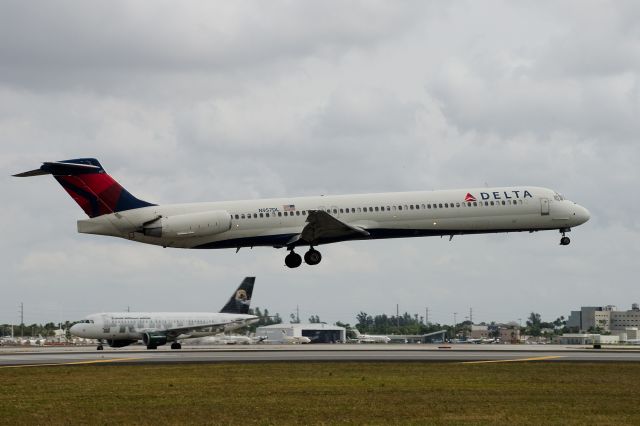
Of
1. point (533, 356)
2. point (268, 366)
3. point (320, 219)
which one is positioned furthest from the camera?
point (320, 219)

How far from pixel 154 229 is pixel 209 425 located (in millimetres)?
33740

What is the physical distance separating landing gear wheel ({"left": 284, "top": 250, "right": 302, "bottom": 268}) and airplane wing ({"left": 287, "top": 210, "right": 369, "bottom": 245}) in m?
2.17

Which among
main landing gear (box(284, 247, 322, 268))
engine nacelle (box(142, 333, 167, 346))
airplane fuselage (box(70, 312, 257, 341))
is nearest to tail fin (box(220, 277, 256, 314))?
airplane fuselage (box(70, 312, 257, 341))

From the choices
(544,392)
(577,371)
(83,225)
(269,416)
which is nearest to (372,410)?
(269,416)

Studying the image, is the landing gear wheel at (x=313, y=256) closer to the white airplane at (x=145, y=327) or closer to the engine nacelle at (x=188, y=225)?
the engine nacelle at (x=188, y=225)

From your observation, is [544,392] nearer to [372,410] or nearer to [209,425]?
[372,410]

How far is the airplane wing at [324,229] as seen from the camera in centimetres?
5616

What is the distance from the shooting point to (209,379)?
36125 millimetres

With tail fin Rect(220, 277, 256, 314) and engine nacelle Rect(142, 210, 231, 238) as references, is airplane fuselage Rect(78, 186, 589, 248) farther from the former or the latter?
tail fin Rect(220, 277, 256, 314)

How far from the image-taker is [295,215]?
193ft

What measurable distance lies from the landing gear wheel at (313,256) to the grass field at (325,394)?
1768cm

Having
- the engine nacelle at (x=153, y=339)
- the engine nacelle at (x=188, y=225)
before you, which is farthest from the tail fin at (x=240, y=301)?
the engine nacelle at (x=188, y=225)

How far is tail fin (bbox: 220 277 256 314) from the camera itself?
9250cm

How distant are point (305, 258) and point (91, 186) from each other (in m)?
13.1
